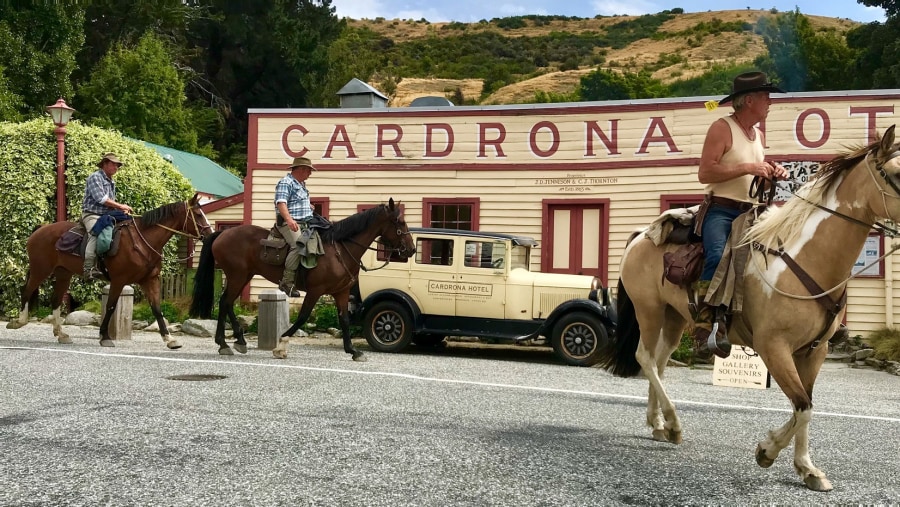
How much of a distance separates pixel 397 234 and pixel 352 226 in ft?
2.18

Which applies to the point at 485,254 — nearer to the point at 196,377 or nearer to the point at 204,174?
the point at 196,377

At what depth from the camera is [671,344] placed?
6.32m

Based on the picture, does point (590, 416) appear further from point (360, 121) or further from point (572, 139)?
point (360, 121)

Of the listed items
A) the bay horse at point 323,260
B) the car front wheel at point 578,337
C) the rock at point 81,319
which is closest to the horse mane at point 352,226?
the bay horse at point 323,260

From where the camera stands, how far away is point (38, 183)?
16.3 m

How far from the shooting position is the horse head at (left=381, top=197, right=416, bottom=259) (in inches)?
442

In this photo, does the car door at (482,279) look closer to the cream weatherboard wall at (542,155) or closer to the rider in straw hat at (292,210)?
the rider in straw hat at (292,210)

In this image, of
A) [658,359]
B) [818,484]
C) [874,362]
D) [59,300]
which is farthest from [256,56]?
[818,484]

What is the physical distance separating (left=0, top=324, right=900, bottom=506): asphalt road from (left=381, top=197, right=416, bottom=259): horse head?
7.49 ft

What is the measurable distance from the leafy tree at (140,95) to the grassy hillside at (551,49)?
156 ft

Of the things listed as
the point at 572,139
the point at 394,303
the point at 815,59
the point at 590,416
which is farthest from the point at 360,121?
the point at 815,59

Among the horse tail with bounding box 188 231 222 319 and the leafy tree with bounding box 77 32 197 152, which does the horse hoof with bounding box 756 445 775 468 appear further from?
the leafy tree with bounding box 77 32 197 152

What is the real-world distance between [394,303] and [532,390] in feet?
16.7

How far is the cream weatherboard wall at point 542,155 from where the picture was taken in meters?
15.5
